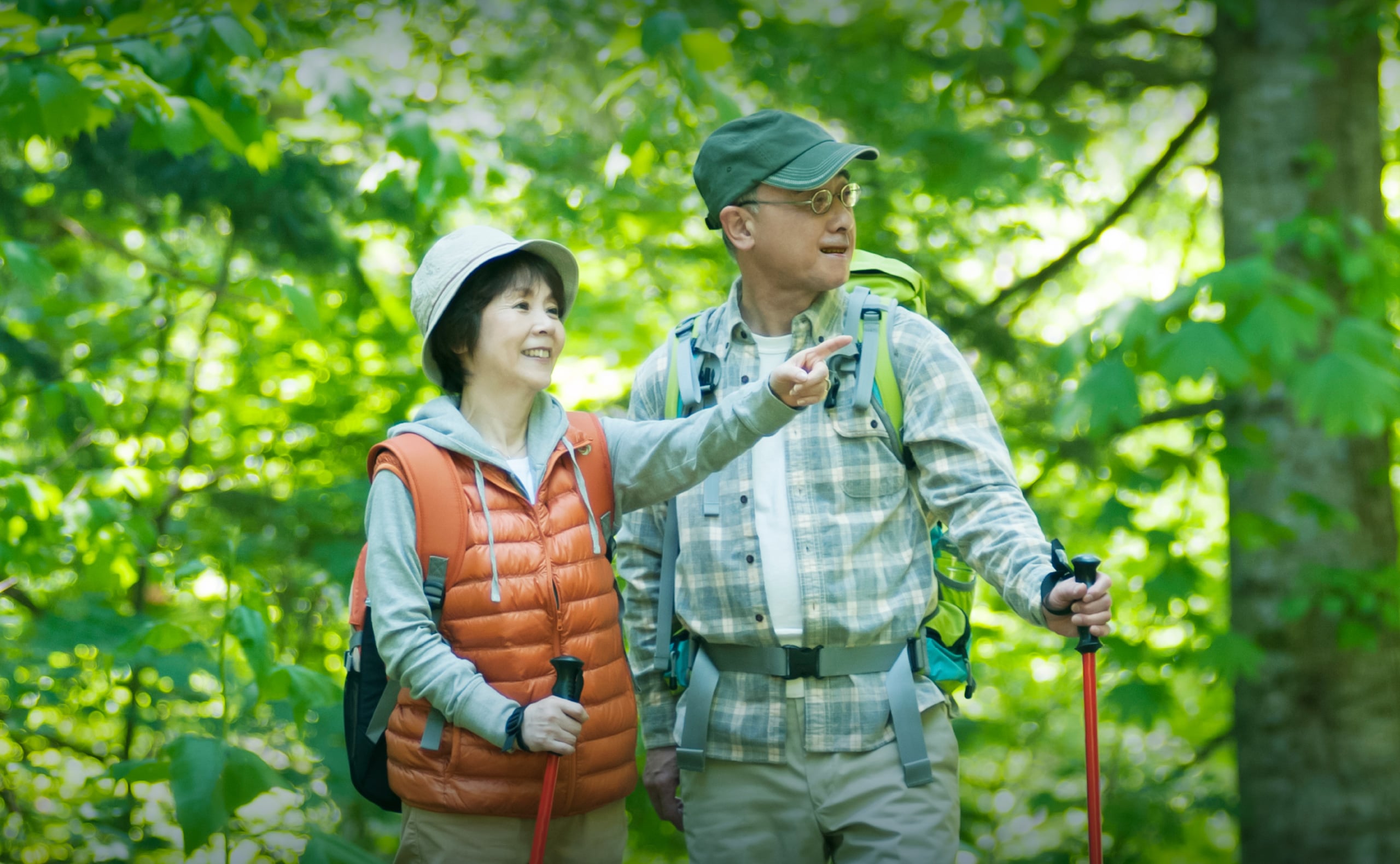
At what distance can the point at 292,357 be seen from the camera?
5.48m

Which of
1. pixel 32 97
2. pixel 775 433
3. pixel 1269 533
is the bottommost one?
pixel 1269 533

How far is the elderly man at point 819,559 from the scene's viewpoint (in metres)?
2.00

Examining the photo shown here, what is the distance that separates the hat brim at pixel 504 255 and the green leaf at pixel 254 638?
1.05 metres

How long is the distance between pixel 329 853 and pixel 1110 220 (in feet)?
14.4

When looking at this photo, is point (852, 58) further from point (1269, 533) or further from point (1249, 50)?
point (1269, 533)

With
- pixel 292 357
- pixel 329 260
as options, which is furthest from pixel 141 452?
pixel 329 260

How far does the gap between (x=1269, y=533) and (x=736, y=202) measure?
304 cm

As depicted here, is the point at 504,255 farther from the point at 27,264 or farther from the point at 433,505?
the point at 27,264

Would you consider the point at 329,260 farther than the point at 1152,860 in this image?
No

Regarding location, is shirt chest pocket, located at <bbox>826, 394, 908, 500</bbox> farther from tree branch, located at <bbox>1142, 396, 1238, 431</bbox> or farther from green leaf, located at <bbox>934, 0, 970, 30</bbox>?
tree branch, located at <bbox>1142, 396, 1238, 431</bbox>

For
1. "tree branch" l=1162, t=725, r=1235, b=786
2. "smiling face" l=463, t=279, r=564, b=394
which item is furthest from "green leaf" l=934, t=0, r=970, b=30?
"tree branch" l=1162, t=725, r=1235, b=786

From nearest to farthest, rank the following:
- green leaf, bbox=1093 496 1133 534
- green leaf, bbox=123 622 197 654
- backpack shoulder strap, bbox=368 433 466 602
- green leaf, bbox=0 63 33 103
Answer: backpack shoulder strap, bbox=368 433 466 602 < green leaf, bbox=0 63 33 103 < green leaf, bbox=123 622 197 654 < green leaf, bbox=1093 496 1133 534

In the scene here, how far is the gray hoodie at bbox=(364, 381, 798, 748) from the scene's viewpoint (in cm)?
179

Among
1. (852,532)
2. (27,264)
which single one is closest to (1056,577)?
(852,532)
